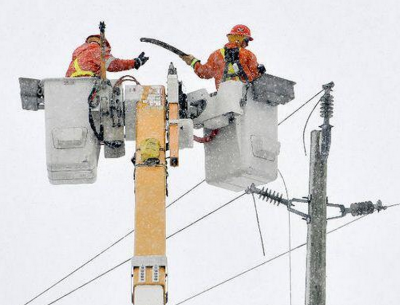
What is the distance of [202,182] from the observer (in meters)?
18.5

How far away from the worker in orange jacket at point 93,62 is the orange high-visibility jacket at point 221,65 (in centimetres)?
103

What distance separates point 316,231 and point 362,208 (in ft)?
3.71

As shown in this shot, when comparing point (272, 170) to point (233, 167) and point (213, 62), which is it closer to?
point (233, 167)

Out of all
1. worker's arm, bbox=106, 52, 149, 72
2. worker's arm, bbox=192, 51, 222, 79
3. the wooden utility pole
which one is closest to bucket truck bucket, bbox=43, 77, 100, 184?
worker's arm, bbox=106, 52, 149, 72

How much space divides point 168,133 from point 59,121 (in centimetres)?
184

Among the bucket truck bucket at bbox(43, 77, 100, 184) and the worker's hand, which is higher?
the worker's hand

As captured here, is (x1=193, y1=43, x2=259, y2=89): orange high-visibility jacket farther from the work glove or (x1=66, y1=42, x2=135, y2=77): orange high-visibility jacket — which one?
(x1=66, y1=42, x2=135, y2=77): orange high-visibility jacket

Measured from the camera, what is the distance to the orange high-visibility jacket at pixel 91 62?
57.0 ft

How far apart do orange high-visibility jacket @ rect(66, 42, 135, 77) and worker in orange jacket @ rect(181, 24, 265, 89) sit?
3.74 ft

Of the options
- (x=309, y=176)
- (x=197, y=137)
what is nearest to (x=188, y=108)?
(x=197, y=137)

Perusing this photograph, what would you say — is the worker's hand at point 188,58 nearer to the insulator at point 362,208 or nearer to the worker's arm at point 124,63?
the worker's arm at point 124,63

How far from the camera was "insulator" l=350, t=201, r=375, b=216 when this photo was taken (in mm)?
15586

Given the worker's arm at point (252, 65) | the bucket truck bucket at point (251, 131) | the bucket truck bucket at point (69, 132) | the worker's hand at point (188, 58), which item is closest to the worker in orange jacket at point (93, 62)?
the bucket truck bucket at point (69, 132)

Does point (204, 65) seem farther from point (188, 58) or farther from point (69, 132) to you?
point (69, 132)
